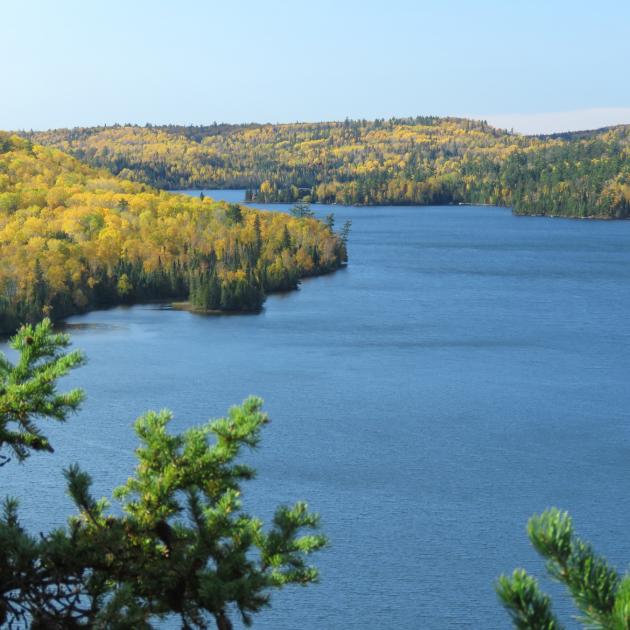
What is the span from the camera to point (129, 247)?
223ft

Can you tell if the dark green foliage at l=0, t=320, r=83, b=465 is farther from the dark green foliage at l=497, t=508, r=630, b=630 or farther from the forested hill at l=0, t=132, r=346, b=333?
the forested hill at l=0, t=132, r=346, b=333

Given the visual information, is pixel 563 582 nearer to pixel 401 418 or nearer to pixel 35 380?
pixel 35 380

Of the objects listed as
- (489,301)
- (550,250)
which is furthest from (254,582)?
(550,250)

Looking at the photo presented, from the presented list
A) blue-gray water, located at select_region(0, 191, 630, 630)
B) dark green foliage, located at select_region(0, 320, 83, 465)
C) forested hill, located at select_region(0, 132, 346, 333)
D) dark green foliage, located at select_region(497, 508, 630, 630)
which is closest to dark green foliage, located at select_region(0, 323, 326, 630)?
dark green foliage, located at select_region(0, 320, 83, 465)

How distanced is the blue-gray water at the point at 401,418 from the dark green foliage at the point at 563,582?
7077mm

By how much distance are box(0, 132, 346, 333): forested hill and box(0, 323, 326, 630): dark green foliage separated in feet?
155

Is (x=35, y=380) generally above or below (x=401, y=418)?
above

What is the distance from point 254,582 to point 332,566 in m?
17.1

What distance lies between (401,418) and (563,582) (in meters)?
Answer: 30.5

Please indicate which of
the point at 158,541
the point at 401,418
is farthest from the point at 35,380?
the point at 401,418

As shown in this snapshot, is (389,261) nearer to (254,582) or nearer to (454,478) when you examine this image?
(454,478)

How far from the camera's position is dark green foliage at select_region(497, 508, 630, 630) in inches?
137

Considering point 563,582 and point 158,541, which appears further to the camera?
point 158,541

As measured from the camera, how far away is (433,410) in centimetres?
3497
